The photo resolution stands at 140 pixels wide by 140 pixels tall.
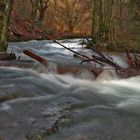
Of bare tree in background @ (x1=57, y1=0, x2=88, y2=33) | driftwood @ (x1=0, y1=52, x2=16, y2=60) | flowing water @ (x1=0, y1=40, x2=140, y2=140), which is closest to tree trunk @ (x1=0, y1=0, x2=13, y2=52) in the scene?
driftwood @ (x1=0, y1=52, x2=16, y2=60)

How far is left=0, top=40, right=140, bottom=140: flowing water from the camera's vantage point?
4827 millimetres

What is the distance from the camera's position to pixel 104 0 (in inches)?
605

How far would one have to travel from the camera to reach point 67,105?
241 inches

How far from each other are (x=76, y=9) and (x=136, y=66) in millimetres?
33355

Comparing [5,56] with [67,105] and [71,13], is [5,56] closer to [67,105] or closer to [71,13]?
[67,105]

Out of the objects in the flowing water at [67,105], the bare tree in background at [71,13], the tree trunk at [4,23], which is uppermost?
the bare tree in background at [71,13]

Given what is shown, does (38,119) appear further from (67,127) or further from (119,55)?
(119,55)

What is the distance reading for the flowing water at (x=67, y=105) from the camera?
4827 mm

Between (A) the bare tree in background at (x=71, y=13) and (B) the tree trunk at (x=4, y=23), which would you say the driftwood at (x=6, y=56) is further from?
(A) the bare tree in background at (x=71, y=13)

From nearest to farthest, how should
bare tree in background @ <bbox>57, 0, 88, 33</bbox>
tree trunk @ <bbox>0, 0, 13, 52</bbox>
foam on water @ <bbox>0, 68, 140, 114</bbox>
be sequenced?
foam on water @ <bbox>0, 68, 140, 114</bbox> → tree trunk @ <bbox>0, 0, 13, 52</bbox> → bare tree in background @ <bbox>57, 0, 88, 33</bbox>

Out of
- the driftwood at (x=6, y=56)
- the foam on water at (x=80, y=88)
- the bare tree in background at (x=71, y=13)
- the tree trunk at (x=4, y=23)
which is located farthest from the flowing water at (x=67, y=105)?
the bare tree in background at (x=71, y=13)

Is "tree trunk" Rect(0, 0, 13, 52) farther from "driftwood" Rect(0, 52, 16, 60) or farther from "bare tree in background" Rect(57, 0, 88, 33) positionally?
"bare tree in background" Rect(57, 0, 88, 33)

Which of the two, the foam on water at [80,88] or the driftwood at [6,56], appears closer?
the foam on water at [80,88]

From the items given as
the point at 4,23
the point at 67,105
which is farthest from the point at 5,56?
the point at 67,105
